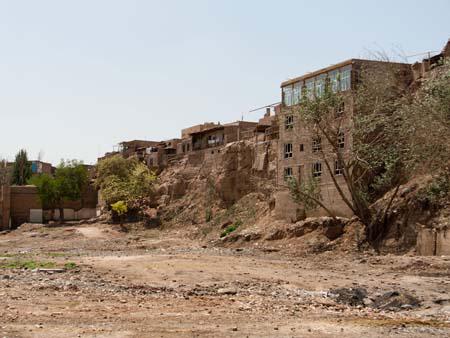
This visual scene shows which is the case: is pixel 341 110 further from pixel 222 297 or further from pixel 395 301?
pixel 222 297

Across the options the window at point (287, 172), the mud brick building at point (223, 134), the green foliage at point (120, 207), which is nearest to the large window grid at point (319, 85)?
the window at point (287, 172)

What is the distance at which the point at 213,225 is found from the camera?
55.3m

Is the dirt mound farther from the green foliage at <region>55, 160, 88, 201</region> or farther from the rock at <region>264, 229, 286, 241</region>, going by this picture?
the green foliage at <region>55, 160, 88, 201</region>

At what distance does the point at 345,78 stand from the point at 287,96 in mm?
7254

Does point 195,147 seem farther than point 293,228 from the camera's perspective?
Yes

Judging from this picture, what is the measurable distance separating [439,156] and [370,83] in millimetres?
9959

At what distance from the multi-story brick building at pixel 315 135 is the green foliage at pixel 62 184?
31410 millimetres

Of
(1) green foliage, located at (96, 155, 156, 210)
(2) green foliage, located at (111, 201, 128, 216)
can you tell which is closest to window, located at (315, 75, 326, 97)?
(2) green foliage, located at (111, 201, 128, 216)

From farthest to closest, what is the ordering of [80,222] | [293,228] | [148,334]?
[80,222] < [293,228] < [148,334]

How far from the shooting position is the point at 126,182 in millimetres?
68438

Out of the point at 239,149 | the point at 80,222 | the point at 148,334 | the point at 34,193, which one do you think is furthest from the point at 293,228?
the point at 34,193

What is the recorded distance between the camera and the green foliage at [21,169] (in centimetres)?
→ 9394

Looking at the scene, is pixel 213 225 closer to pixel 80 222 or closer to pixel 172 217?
pixel 172 217

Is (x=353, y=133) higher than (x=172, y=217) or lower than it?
higher
